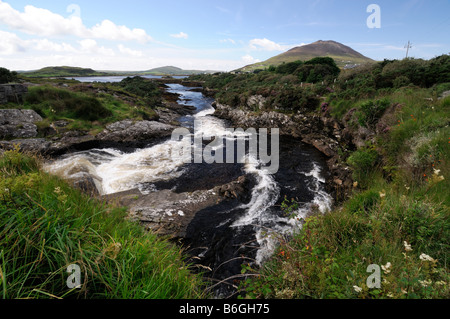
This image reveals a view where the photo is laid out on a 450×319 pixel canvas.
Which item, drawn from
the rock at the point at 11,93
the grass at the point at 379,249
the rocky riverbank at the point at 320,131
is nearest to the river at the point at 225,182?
the rocky riverbank at the point at 320,131

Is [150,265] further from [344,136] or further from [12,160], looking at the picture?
[344,136]

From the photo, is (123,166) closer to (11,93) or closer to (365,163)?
(11,93)

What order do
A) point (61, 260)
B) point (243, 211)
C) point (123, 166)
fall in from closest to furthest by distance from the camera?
point (61, 260), point (243, 211), point (123, 166)

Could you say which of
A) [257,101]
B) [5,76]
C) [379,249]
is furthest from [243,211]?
[5,76]

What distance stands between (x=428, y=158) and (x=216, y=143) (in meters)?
14.2

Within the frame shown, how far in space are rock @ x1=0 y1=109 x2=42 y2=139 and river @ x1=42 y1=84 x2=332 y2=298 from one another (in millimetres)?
3944

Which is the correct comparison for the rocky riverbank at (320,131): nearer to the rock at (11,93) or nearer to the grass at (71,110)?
the grass at (71,110)

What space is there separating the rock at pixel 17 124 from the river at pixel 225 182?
3944 millimetres

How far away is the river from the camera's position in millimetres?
6113

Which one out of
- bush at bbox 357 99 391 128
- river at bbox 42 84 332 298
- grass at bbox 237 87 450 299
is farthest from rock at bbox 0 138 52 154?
bush at bbox 357 99 391 128

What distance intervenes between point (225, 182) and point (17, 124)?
624 inches

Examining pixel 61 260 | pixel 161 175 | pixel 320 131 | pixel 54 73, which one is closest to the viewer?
pixel 61 260

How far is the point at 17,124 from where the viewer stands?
519 inches
